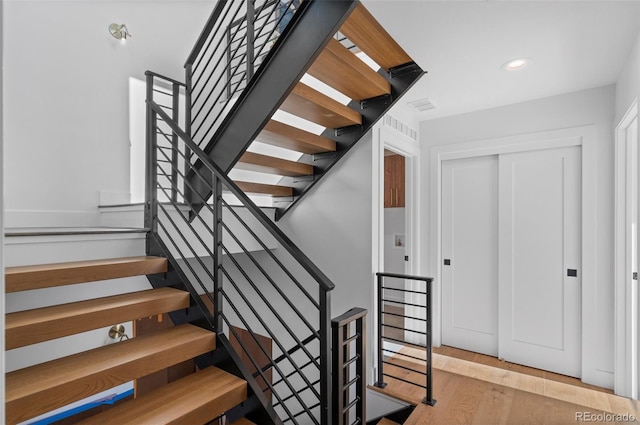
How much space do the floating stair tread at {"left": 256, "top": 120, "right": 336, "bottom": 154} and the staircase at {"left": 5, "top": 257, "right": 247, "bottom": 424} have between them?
1.17 metres

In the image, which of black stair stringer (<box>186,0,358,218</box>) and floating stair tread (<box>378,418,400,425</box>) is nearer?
black stair stringer (<box>186,0,358,218</box>)

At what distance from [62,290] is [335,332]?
219 centimetres

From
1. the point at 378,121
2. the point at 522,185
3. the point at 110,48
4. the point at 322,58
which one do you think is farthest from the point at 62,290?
the point at 522,185

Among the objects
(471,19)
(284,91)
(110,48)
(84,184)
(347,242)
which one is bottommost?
(347,242)

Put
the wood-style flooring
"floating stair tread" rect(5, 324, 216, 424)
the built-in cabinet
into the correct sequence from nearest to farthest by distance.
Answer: "floating stair tread" rect(5, 324, 216, 424) → the wood-style flooring → the built-in cabinet

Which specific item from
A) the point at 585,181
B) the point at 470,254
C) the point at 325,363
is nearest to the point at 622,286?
the point at 585,181

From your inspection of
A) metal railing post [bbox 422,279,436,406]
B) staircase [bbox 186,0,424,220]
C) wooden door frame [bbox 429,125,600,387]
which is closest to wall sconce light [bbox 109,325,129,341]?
staircase [bbox 186,0,424,220]

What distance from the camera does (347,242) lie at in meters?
2.93

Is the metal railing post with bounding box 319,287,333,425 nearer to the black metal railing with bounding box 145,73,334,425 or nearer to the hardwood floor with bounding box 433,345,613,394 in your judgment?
the black metal railing with bounding box 145,73,334,425

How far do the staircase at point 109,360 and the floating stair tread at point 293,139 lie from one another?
1.17 m

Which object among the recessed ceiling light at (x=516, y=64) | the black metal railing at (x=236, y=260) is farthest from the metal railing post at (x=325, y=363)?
the recessed ceiling light at (x=516, y=64)

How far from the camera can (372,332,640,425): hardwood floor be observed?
85.6 inches

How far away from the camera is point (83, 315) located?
61.6 inches

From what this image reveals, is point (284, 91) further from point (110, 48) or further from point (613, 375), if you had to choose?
point (613, 375)
